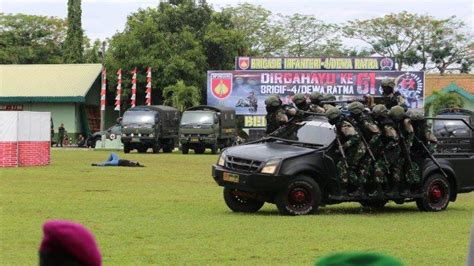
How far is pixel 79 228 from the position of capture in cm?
195

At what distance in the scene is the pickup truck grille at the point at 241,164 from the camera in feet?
49.0

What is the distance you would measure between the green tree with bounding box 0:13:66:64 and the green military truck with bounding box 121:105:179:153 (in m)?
31.7

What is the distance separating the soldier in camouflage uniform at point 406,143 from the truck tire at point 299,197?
1.80m

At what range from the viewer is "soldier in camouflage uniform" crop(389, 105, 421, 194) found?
16.1 m

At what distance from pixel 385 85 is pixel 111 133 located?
134ft

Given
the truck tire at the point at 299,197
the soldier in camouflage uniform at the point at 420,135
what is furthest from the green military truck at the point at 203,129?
the truck tire at the point at 299,197

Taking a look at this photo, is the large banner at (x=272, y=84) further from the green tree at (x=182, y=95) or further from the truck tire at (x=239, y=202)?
the truck tire at (x=239, y=202)

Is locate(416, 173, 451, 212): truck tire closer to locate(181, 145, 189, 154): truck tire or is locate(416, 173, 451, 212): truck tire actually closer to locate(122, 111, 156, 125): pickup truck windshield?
locate(181, 145, 189, 154): truck tire

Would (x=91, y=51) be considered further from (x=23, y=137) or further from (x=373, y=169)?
(x=373, y=169)

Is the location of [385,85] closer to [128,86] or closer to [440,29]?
[128,86]

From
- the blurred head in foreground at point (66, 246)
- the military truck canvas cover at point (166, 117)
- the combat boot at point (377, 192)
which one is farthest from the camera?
the military truck canvas cover at point (166, 117)

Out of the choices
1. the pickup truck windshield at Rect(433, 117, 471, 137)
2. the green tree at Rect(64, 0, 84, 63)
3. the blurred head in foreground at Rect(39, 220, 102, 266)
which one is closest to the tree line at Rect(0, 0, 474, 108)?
the green tree at Rect(64, 0, 84, 63)

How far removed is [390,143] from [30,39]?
72038 millimetres

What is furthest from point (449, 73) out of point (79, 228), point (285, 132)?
point (79, 228)
